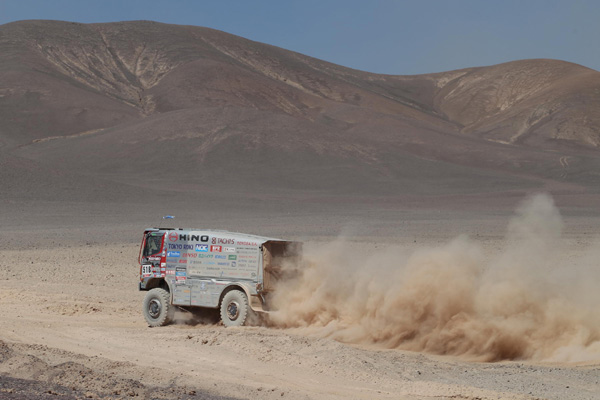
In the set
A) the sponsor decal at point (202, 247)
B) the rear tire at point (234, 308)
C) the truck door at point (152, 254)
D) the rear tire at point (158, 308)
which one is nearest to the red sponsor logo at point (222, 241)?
the sponsor decal at point (202, 247)

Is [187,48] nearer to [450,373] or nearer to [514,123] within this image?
[514,123]

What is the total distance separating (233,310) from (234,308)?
49 mm

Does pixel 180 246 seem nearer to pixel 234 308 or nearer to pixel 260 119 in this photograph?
pixel 234 308

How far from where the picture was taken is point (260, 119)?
106 meters

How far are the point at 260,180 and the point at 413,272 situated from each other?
68718mm

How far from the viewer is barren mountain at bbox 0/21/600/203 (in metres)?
86.8

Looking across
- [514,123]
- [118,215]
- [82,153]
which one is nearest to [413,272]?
[118,215]

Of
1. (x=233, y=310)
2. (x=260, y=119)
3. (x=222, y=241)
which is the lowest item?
(x=233, y=310)

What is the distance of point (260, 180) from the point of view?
273ft

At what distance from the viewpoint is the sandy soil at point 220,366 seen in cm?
1006

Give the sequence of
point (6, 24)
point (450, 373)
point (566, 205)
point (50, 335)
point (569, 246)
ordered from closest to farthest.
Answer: point (450, 373) < point (50, 335) < point (569, 246) < point (566, 205) < point (6, 24)

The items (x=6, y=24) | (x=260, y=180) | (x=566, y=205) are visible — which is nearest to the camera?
(x=566, y=205)

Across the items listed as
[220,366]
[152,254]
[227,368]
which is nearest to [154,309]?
[152,254]

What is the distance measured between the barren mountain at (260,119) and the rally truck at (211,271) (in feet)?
159
